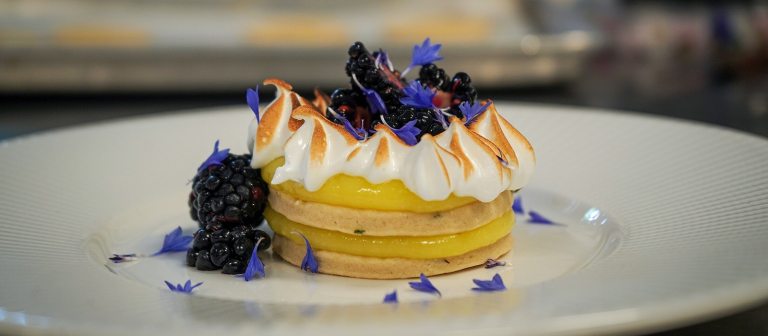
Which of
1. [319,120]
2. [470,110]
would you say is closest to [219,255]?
[319,120]

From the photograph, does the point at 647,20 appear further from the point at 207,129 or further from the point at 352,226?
the point at 352,226

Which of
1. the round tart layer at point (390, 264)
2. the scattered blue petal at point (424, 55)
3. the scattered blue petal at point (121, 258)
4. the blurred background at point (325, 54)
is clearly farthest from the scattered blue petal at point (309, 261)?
the blurred background at point (325, 54)

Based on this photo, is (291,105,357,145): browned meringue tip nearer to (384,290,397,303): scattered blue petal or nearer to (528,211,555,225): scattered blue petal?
(384,290,397,303): scattered blue petal

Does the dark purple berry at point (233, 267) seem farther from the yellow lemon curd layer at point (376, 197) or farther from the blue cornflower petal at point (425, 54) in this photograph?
the blue cornflower petal at point (425, 54)

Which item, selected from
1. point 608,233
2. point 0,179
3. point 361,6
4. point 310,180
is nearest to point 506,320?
point 310,180

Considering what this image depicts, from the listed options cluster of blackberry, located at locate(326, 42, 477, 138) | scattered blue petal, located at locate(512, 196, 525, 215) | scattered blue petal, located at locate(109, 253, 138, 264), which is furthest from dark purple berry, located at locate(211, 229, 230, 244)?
scattered blue petal, located at locate(512, 196, 525, 215)

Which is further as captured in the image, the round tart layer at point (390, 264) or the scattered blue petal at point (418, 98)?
the scattered blue petal at point (418, 98)

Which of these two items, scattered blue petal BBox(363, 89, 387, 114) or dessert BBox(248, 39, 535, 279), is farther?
scattered blue petal BBox(363, 89, 387, 114)
